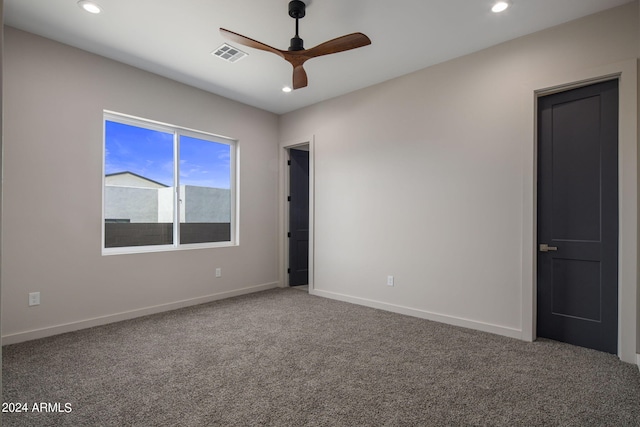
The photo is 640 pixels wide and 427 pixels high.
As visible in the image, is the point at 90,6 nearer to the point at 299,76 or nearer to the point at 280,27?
the point at 280,27

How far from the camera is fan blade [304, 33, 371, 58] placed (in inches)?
101

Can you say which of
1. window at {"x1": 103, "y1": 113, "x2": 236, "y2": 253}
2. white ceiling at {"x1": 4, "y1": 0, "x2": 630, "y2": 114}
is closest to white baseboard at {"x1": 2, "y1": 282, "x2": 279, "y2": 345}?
window at {"x1": 103, "y1": 113, "x2": 236, "y2": 253}

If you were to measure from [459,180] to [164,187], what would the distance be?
3.47 metres

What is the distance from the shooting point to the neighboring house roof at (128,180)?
383 cm

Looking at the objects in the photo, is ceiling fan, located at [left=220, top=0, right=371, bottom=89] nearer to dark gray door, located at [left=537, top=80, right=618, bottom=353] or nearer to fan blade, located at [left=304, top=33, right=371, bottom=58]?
fan blade, located at [left=304, top=33, right=371, bottom=58]

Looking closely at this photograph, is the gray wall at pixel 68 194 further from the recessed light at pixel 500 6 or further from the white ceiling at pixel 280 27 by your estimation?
the recessed light at pixel 500 6

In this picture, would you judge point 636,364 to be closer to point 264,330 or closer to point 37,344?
point 264,330

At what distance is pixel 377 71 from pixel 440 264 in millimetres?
2275

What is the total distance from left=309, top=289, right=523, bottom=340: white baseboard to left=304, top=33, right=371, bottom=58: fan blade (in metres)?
2.81

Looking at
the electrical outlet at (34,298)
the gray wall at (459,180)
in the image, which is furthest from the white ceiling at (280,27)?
the electrical outlet at (34,298)

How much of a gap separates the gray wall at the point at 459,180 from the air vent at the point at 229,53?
158 cm

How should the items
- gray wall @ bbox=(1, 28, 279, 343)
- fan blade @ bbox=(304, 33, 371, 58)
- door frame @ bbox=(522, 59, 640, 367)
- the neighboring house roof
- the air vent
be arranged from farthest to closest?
the neighboring house roof
the air vent
gray wall @ bbox=(1, 28, 279, 343)
door frame @ bbox=(522, 59, 640, 367)
fan blade @ bbox=(304, 33, 371, 58)

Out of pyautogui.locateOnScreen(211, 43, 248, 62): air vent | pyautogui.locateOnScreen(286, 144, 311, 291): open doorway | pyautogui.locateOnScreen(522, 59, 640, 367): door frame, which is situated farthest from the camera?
pyautogui.locateOnScreen(286, 144, 311, 291): open doorway

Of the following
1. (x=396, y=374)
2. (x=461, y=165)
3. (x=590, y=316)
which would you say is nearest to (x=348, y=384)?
(x=396, y=374)
